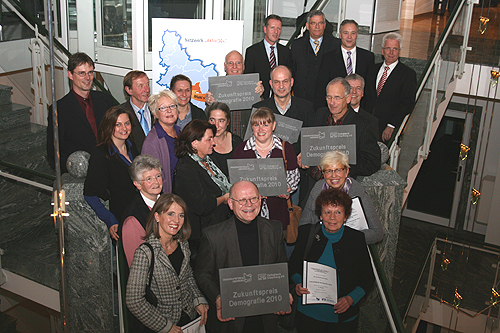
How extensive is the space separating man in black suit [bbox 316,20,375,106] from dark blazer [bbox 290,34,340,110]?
11cm

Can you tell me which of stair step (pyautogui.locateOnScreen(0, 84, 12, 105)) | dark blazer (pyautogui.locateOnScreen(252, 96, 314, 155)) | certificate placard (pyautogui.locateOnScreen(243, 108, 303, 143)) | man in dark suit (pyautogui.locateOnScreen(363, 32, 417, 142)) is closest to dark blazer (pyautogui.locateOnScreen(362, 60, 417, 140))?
man in dark suit (pyautogui.locateOnScreen(363, 32, 417, 142))

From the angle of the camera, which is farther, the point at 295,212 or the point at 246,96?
the point at 246,96

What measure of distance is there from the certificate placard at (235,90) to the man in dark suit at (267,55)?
18.3 inches

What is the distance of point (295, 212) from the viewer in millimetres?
3758

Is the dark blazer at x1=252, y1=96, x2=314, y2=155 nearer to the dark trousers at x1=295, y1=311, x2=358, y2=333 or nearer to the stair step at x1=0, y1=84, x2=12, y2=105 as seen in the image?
the dark trousers at x1=295, y1=311, x2=358, y2=333

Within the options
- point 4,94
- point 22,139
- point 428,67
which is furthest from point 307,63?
point 4,94

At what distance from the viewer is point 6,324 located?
294 cm

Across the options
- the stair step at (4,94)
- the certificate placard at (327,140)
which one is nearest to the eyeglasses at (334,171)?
the certificate placard at (327,140)

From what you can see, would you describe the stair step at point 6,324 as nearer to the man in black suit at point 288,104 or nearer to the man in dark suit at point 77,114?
the man in dark suit at point 77,114

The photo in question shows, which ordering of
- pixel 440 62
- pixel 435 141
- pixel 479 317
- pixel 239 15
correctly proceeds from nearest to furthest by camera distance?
pixel 440 62 < pixel 239 15 < pixel 479 317 < pixel 435 141

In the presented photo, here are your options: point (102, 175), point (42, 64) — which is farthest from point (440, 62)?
point (42, 64)

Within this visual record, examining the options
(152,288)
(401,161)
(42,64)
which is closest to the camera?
(152,288)

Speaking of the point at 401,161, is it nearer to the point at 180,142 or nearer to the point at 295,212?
the point at 295,212

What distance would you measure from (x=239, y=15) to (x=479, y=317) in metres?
6.74
